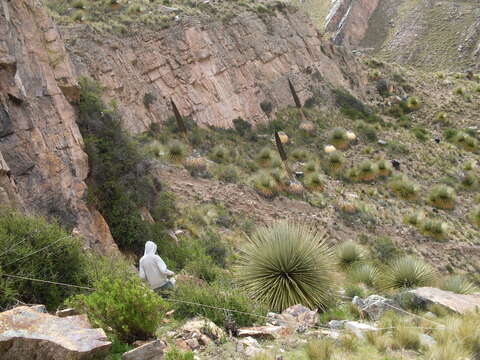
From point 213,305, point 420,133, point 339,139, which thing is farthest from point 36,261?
point 420,133

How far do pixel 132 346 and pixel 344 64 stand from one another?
36.6 metres

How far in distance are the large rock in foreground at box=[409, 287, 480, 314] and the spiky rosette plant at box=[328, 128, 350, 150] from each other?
1804 cm

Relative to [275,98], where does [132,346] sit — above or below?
below

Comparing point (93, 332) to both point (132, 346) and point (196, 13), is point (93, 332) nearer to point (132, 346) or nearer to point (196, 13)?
point (132, 346)

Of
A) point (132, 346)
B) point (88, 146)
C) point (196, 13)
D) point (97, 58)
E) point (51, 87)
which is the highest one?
point (196, 13)

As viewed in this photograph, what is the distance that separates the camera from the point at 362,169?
25.0 m

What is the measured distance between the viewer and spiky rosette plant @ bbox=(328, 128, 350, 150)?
2800 centimetres

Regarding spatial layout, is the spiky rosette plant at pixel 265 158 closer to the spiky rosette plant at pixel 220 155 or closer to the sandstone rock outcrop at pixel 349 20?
the spiky rosette plant at pixel 220 155

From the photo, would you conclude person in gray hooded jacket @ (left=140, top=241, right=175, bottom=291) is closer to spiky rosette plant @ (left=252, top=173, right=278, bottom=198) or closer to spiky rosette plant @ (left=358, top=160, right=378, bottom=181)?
spiky rosette plant @ (left=252, top=173, right=278, bottom=198)

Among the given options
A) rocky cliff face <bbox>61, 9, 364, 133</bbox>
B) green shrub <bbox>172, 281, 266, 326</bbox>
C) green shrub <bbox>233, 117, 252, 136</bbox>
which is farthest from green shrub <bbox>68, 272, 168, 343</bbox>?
green shrub <bbox>233, 117, 252, 136</bbox>

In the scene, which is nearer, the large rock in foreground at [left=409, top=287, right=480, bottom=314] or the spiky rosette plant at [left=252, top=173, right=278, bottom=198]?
the large rock in foreground at [left=409, top=287, right=480, bottom=314]

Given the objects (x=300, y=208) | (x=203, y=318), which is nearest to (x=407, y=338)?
(x=203, y=318)

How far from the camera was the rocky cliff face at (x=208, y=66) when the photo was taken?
73.5 feet

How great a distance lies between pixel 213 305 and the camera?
772 centimetres
